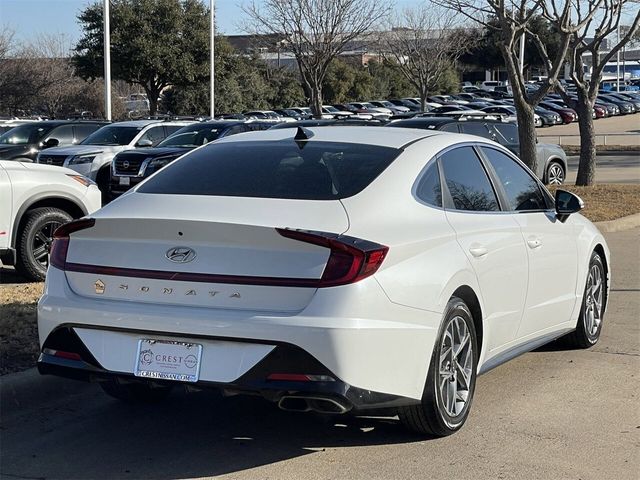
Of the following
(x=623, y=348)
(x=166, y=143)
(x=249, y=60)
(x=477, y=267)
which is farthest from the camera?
(x=249, y=60)

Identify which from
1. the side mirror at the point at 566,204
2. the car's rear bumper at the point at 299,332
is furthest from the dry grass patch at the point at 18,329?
the side mirror at the point at 566,204

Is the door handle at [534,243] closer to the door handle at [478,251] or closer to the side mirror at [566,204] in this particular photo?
the side mirror at [566,204]

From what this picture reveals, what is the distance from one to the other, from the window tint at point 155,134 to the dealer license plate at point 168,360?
50.2 ft

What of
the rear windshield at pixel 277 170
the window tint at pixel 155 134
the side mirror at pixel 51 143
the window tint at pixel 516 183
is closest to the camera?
the rear windshield at pixel 277 170

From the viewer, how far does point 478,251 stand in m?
5.35

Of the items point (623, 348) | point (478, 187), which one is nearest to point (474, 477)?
point (478, 187)

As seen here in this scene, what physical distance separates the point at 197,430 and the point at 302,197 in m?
1.48

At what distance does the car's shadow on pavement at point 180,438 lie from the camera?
15.6ft

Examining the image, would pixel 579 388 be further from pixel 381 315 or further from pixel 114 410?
pixel 114 410

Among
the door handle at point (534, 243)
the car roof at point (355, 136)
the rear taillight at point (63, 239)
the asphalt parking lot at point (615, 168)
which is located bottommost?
the asphalt parking lot at point (615, 168)

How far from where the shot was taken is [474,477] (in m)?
4.61

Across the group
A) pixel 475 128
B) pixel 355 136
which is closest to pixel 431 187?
pixel 355 136

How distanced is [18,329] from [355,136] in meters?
2.90

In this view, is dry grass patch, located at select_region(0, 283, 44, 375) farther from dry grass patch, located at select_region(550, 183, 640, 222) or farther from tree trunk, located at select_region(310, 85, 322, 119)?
tree trunk, located at select_region(310, 85, 322, 119)
